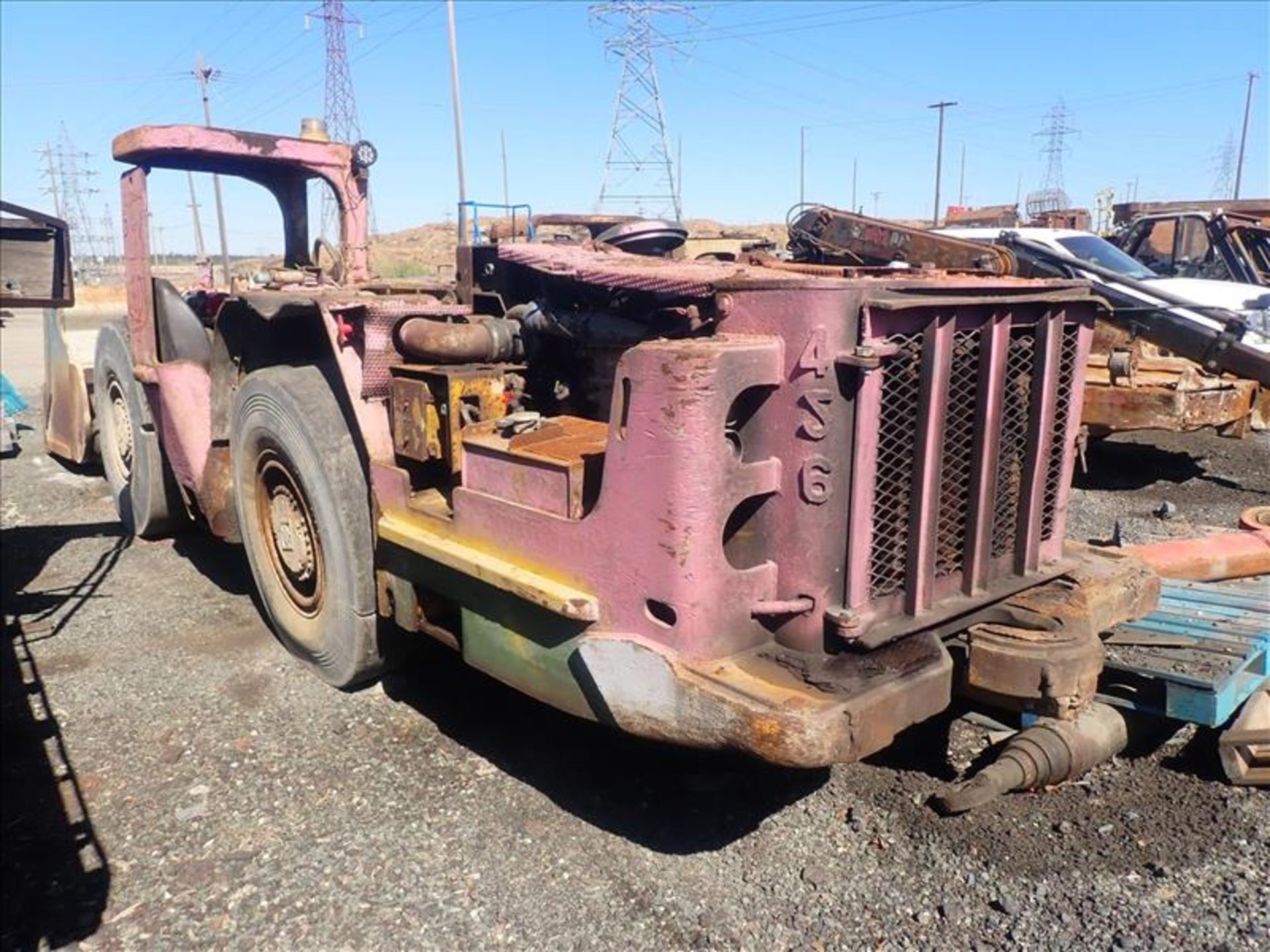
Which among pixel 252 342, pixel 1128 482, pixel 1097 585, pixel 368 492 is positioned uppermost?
pixel 252 342

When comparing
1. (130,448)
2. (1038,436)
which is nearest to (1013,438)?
(1038,436)

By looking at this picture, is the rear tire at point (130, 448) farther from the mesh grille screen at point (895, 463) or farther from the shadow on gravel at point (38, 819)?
the mesh grille screen at point (895, 463)

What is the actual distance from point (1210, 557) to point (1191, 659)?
1.29 metres

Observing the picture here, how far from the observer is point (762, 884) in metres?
2.80

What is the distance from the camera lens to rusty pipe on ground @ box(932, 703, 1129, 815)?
9.49ft

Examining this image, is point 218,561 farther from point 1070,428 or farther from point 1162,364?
point 1162,364

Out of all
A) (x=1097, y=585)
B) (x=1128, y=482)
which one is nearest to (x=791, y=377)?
(x=1097, y=585)

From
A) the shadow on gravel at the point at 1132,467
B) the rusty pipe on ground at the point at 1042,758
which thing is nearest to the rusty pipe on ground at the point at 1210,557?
the rusty pipe on ground at the point at 1042,758

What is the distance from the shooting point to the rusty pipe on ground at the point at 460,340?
3213 millimetres

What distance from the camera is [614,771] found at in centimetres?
342

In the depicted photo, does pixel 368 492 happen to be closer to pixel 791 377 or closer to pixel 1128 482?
pixel 791 377

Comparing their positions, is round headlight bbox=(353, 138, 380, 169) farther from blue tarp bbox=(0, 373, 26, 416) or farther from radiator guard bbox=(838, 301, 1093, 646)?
blue tarp bbox=(0, 373, 26, 416)

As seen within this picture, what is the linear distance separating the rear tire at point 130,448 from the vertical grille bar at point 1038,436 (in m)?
4.49

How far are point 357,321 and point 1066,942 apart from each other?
2803 millimetres
